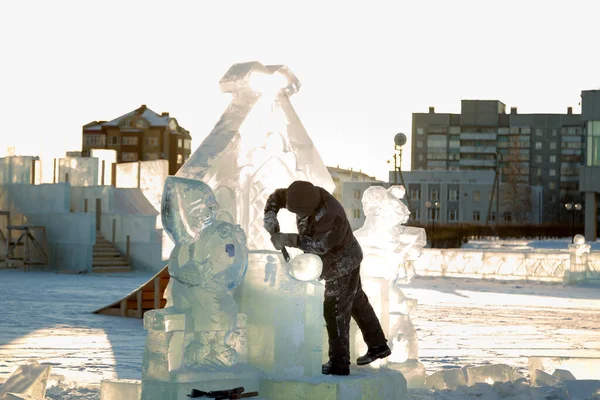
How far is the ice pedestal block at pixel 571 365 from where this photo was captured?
920cm

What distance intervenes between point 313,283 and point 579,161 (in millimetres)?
127415

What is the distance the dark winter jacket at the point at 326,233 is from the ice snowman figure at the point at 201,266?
60 centimetres

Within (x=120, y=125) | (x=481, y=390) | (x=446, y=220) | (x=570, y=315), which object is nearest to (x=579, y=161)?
(x=446, y=220)

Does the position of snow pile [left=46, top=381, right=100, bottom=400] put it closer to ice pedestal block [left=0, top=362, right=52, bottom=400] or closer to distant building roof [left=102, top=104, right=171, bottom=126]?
ice pedestal block [left=0, top=362, right=52, bottom=400]

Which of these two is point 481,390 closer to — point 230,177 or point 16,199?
point 230,177

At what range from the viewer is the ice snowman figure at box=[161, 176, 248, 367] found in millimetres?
5855

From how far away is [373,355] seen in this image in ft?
22.8

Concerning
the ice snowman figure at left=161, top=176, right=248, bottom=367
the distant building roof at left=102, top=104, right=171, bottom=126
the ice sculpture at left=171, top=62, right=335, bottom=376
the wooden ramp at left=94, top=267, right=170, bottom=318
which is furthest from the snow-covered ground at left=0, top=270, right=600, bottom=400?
the distant building roof at left=102, top=104, right=171, bottom=126

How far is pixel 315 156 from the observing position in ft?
23.8

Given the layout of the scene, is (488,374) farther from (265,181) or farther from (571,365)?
(265,181)

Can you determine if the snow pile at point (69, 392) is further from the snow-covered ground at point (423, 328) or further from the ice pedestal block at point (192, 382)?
the ice pedestal block at point (192, 382)

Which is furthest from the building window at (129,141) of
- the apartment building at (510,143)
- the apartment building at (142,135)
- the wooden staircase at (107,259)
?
the wooden staircase at (107,259)

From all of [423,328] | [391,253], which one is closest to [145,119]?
[423,328]

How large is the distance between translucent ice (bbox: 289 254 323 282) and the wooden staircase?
25.3 meters
